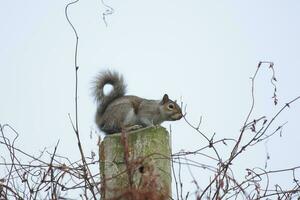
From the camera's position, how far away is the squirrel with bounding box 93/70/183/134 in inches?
241

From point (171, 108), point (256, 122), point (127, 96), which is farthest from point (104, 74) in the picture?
point (256, 122)

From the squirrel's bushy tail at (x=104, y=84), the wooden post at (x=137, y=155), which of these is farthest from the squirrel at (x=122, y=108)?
the wooden post at (x=137, y=155)

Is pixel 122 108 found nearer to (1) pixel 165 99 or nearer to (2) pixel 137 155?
(1) pixel 165 99

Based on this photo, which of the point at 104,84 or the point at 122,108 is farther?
the point at 104,84

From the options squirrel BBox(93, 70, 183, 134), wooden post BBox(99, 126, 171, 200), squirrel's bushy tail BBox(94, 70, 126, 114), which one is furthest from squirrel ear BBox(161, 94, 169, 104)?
wooden post BBox(99, 126, 171, 200)

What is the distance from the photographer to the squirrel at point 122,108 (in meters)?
6.13

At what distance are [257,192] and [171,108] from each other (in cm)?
389

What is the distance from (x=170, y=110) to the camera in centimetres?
664

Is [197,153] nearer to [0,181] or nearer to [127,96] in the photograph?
[0,181]

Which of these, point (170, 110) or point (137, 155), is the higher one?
point (170, 110)

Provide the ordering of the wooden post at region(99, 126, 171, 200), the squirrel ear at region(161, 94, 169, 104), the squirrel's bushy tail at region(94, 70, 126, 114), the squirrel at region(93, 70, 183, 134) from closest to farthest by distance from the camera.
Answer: the wooden post at region(99, 126, 171, 200)
the squirrel at region(93, 70, 183, 134)
the squirrel's bushy tail at region(94, 70, 126, 114)
the squirrel ear at region(161, 94, 169, 104)

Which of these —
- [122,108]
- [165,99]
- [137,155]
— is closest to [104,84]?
[122,108]

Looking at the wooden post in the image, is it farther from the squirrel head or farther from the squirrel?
the squirrel head

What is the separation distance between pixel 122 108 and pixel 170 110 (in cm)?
68
